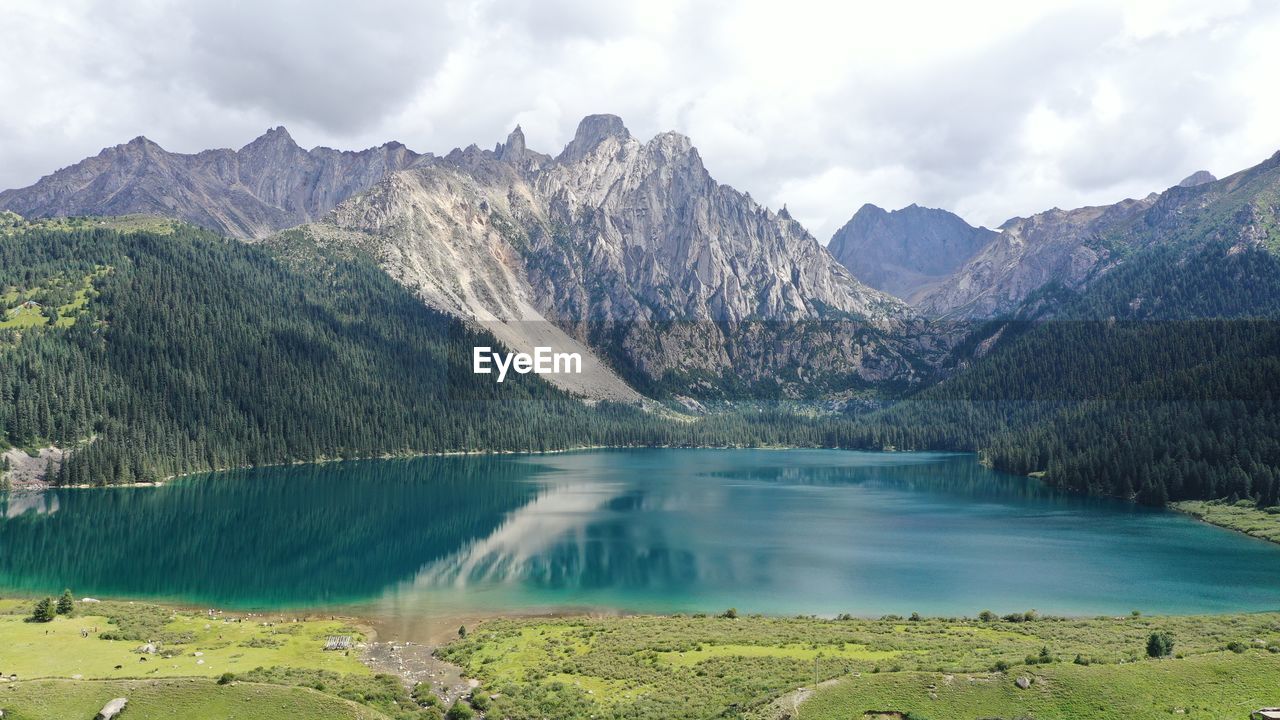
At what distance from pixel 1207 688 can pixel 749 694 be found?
20.7 meters

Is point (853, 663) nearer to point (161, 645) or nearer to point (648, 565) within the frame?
point (161, 645)

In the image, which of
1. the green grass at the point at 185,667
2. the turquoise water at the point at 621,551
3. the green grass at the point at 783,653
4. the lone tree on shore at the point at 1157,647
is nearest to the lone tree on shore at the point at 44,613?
the green grass at the point at 185,667

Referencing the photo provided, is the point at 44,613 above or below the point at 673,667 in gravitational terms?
above

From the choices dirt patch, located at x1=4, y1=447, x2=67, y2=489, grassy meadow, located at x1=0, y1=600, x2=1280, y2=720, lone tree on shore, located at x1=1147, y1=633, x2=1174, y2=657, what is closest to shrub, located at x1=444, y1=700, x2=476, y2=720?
grassy meadow, located at x1=0, y1=600, x2=1280, y2=720

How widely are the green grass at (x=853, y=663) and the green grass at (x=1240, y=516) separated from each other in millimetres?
60144

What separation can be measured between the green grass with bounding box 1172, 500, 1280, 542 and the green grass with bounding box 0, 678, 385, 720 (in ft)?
394

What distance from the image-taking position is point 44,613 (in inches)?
2176

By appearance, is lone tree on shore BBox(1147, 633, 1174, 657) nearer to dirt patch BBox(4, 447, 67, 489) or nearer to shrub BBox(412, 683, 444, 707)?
shrub BBox(412, 683, 444, 707)

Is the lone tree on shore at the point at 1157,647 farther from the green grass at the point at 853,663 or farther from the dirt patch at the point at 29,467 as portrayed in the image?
the dirt patch at the point at 29,467

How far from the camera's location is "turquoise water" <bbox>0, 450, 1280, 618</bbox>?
72.1 m

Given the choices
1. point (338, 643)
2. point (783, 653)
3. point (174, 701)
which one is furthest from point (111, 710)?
point (783, 653)

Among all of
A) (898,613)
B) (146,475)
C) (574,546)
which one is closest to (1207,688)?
(898,613)

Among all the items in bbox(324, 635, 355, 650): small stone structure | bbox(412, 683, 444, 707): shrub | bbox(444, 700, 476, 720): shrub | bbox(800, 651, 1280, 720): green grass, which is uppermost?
bbox(800, 651, 1280, 720): green grass

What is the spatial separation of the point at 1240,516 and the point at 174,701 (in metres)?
142
